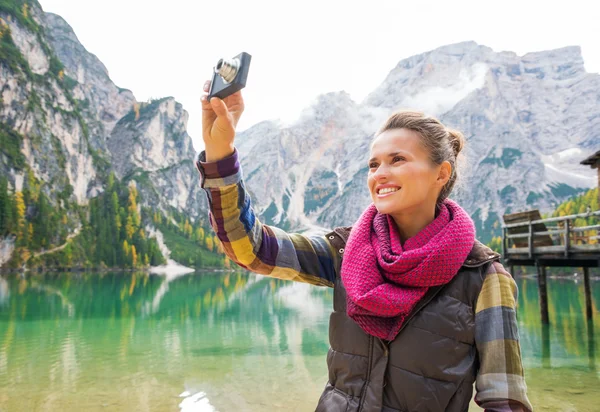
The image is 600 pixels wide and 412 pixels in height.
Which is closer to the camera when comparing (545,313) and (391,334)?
(391,334)

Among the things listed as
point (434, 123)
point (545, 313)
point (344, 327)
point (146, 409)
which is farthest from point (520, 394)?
point (545, 313)

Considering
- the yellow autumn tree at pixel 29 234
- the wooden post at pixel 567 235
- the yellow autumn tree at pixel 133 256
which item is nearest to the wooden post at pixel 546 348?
the wooden post at pixel 567 235

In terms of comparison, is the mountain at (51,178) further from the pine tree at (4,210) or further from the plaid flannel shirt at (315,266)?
the plaid flannel shirt at (315,266)

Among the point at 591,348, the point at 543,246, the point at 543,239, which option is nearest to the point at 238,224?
the point at 591,348

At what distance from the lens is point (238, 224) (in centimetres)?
216

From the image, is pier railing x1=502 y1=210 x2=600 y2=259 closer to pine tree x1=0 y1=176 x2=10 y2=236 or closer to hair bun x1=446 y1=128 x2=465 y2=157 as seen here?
hair bun x1=446 y1=128 x2=465 y2=157

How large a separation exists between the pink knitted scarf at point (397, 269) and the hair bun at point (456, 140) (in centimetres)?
37

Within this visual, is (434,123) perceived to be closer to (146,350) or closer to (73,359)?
(73,359)

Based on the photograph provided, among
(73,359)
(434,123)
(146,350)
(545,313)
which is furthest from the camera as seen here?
(545,313)

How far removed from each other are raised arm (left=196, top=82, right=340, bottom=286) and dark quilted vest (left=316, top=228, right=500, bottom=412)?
0.54 m

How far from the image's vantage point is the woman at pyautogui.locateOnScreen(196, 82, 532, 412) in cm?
183

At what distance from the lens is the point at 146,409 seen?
→ 8.48 m

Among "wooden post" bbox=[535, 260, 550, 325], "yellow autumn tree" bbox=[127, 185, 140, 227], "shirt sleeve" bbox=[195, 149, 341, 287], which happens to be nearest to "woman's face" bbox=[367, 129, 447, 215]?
"shirt sleeve" bbox=[195, 149, 341, 287]

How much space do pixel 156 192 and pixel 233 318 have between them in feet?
556
